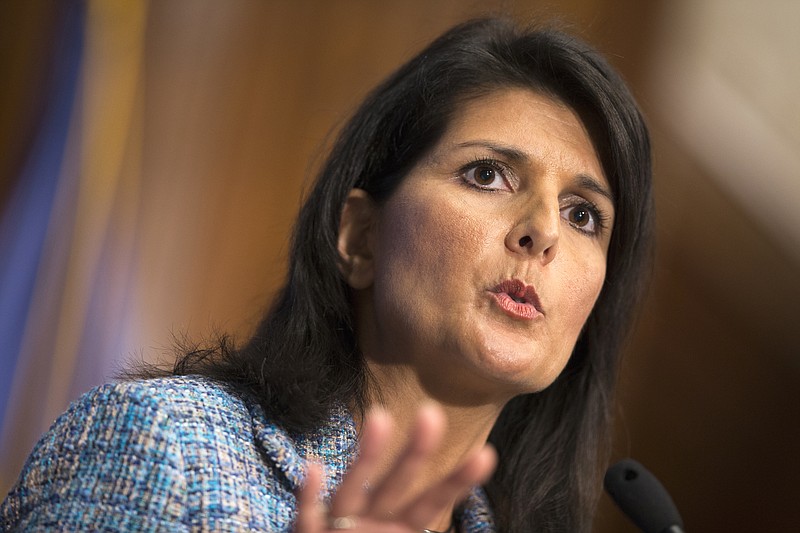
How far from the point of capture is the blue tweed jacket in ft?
3.99

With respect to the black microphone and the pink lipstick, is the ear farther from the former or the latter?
the black microphone

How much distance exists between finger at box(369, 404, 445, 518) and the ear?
0.77m

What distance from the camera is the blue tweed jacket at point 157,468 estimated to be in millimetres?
1215

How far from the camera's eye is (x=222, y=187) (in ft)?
9.23

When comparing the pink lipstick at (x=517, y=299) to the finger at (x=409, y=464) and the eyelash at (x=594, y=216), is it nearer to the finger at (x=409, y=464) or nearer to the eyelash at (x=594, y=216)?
the eyelash at (x=594, y=216)

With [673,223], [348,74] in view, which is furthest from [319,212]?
[673,223]

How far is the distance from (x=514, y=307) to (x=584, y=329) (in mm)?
569

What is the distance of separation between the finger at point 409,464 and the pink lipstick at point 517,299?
588mm

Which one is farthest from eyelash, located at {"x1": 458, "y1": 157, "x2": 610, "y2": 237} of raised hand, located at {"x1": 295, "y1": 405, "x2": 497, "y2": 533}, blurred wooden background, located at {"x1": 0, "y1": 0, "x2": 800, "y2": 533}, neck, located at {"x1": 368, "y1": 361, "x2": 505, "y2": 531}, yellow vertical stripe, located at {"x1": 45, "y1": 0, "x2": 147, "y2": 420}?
yellow vertical stripe, located at {"x1": 45, "y1": 0, "x2": 147, "y2": 420}

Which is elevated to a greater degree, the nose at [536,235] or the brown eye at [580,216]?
the brown eye at [580,216]

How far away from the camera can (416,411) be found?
1.65 meters

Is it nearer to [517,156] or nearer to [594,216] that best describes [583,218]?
[594,216]

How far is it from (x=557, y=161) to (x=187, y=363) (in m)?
0.75

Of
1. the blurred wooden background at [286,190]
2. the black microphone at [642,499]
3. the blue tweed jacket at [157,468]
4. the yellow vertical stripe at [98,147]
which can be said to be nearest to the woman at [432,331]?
the blue tweed jacket at [157,468]
